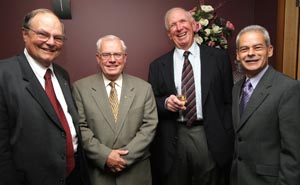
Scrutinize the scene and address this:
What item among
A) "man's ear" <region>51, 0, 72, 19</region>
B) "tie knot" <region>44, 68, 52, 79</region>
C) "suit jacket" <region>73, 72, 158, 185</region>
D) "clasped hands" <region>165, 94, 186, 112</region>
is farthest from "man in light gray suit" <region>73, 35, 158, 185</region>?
"man's ear" <region>51, 0, 72, 19</region>

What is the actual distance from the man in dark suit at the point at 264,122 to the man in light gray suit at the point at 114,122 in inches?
26.7

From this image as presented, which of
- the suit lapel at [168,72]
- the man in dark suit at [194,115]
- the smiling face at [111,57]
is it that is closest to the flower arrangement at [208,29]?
the man in dark suit at [194,115]

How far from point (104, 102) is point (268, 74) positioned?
113 centimetres

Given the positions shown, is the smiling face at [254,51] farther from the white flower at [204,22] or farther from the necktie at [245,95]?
the white flower at [204,22]

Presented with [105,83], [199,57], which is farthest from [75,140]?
[199,57]

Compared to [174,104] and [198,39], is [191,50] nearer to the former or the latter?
[198,39]

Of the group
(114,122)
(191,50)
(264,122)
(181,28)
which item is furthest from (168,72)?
(264,122)

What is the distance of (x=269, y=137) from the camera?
166 cm

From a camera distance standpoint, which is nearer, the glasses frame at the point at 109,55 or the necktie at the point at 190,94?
the glasses frame at the point at 109,55

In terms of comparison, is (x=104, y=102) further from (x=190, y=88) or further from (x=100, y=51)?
(x=190, y=88)

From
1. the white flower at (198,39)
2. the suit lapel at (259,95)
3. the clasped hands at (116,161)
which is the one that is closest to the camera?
the suit lapel at (259,95)

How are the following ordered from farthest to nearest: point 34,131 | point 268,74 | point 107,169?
point 107,169 < point 268,74 < point 34,131

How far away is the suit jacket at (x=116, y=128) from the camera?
6.88 feet

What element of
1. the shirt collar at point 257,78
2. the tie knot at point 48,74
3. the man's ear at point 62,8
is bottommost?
the shirt collar at point 257,78
